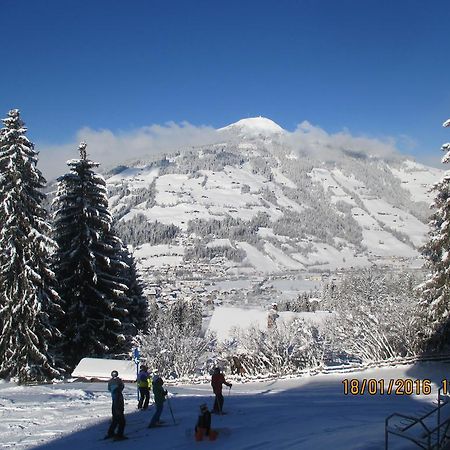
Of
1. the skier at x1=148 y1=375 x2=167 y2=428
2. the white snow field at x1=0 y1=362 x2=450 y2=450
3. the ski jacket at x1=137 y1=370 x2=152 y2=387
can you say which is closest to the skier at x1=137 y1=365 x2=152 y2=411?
the ski jacket at x1=137 y1=370 x2=152 y2=387

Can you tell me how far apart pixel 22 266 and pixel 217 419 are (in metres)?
13.6

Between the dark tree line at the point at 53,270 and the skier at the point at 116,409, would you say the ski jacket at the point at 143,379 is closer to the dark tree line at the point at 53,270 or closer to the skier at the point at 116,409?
the skier at the point at 116,409

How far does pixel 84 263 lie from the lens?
26938mm

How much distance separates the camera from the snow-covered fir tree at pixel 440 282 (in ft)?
79.4

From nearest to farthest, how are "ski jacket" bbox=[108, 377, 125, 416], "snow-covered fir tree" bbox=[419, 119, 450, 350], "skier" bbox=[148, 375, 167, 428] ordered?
"ski jacket" bbox=[108, 377, 125, 416]
"skier" bbox=[148, 375, 167, 428]
"snow-covered fir tree" bbox=[419, 119, 450, 350]

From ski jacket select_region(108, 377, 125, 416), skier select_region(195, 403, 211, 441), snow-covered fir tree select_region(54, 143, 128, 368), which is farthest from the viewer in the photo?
snow-covered fir tree select_region(54, 143, 128, 368)

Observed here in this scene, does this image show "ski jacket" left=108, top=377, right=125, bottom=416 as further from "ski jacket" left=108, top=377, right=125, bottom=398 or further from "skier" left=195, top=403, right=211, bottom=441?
"skier" left=195, top=403, right=211, bottom=441

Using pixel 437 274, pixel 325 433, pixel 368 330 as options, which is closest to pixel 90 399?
pixel 325 433

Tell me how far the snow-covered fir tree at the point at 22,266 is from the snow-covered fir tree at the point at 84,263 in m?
2.47
